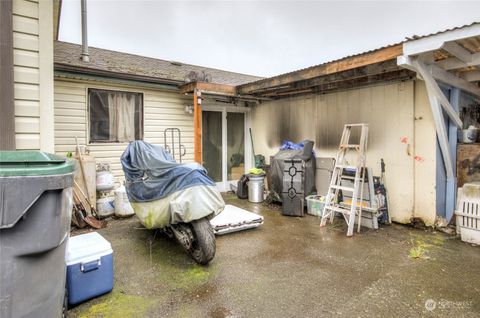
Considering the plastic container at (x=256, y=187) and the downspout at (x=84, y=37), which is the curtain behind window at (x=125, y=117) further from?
the plastic container at (x=256, y=187)

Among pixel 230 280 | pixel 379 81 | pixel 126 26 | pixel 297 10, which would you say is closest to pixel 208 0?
pixel 297 10

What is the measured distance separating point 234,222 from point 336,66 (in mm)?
2962

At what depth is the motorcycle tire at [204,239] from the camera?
299cm

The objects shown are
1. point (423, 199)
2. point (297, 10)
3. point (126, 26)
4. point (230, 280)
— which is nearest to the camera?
point (230, 280)

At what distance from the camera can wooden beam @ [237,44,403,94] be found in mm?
3701

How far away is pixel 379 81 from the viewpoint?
5.03 metres

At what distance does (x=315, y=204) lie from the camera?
17.6 feet

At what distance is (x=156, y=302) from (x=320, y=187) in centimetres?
437

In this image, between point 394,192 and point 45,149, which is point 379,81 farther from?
point 45,149

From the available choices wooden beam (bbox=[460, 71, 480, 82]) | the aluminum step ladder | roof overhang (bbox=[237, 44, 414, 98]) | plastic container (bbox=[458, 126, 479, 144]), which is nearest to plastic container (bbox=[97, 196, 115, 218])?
roof overhang (bbox=[237, 44, 414, 98])

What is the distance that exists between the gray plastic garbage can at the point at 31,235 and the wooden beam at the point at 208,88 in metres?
4.48

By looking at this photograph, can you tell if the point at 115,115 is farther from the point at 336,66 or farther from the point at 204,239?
the point at 336,66

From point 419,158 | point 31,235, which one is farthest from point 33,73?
point 419,158

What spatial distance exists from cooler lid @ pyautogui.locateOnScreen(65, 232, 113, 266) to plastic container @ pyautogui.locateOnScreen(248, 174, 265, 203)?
13.3 feet
